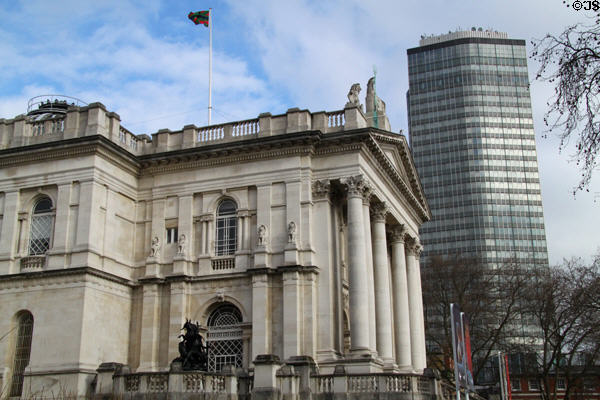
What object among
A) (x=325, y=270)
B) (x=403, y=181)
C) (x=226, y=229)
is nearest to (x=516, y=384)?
(x=403, y=181)

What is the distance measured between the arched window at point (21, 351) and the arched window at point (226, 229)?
353 inches

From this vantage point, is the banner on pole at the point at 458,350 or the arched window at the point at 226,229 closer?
the banner on pole at the point at 458,350

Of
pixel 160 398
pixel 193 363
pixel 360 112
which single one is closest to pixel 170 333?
pixel 193 363

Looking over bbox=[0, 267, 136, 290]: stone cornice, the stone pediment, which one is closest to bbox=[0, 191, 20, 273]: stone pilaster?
bbox=[0, 267, 136, 290]: stone cornice

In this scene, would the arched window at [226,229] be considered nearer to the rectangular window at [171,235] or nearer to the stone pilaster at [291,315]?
the rectangular window at [171,235]

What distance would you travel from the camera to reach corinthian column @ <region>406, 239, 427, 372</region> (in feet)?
128

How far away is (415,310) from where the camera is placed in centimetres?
3991

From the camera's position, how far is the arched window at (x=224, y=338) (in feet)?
104

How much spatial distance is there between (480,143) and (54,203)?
3357 inches

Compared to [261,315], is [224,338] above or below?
A: below

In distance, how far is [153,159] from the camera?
3447 centimetres

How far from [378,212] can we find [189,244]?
31.3ft

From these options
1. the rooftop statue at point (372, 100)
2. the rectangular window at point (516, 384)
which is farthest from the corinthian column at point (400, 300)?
the rectangular window at point (516, 384)

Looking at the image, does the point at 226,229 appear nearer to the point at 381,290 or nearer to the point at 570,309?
the point at 381,290
